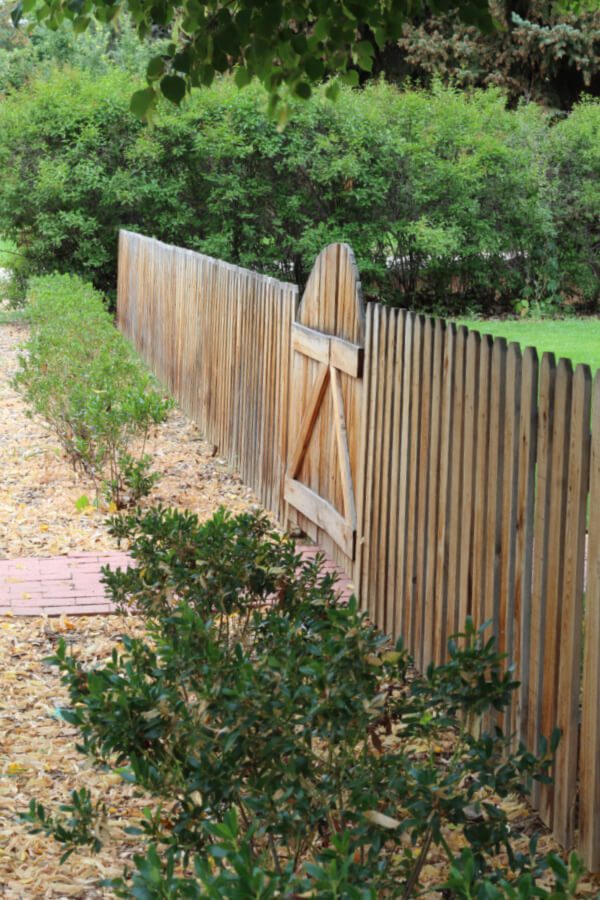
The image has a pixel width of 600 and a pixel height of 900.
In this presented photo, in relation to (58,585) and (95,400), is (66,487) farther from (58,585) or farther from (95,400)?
(58,585)

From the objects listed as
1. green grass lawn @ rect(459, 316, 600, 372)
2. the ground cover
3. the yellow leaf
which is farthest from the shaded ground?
green grass lawn @ rect(459, 316, 600, 372)

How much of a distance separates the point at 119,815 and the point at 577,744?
162 centimetres

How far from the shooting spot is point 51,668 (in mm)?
5492

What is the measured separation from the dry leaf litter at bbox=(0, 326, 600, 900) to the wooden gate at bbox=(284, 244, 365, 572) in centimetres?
117

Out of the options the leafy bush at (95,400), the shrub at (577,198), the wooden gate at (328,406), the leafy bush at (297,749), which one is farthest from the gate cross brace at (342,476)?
the shrub at (577,198)

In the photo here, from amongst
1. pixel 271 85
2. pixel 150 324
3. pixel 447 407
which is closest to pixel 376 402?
pixel 447 407

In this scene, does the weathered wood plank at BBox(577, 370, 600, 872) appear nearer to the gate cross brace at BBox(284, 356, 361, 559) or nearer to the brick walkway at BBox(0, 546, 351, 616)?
the brick walkway at BBox(0, 546, 351, 616)

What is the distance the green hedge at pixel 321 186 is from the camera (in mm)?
19266

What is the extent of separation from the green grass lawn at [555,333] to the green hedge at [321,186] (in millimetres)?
1155

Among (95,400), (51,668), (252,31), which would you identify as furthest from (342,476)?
→ (95,400)

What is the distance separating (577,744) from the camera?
364 centimetres

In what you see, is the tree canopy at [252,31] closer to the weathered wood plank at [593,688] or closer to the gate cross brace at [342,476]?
the gate cross brace at [342,476]

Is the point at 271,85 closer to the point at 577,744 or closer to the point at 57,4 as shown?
the point at 57,4

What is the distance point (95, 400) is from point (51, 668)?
3319 millimetres
